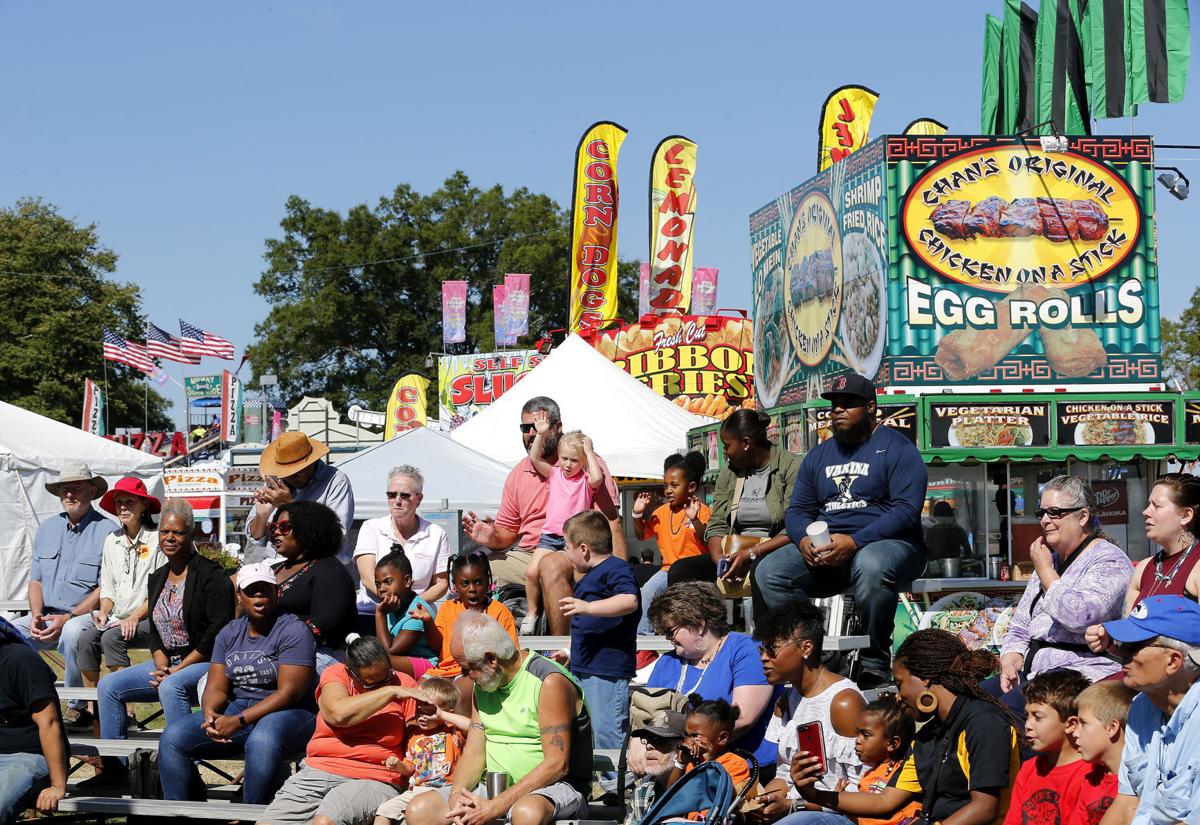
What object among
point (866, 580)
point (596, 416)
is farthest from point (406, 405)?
point (866, 580)

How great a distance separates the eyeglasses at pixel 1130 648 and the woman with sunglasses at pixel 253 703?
12.8ft

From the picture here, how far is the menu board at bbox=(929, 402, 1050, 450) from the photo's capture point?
13078 mm

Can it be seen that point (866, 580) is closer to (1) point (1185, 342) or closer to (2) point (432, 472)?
(2) point (432, 472)

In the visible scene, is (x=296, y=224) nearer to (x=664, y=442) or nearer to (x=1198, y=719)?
(x=664, y=442)

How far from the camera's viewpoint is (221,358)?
1858 inches

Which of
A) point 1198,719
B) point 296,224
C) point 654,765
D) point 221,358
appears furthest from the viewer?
point 296,224

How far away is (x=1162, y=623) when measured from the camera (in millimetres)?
3834

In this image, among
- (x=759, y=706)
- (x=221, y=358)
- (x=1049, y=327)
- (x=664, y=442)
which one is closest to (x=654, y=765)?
(x=759, y=706)

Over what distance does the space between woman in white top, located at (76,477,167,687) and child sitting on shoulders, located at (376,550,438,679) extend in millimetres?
2019

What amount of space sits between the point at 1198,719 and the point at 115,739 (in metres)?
5.67

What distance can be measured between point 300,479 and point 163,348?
40.1 metres

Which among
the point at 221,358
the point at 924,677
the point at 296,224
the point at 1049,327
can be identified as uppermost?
the point at 296,224

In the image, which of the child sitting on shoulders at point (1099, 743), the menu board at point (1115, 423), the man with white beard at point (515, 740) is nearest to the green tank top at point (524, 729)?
the man with white beard at point (515, 740)

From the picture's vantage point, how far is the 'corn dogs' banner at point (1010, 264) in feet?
46.9
